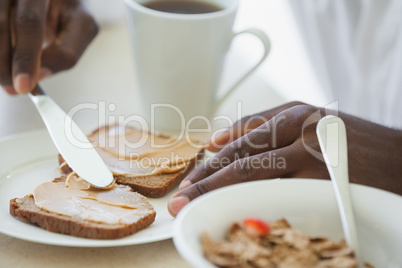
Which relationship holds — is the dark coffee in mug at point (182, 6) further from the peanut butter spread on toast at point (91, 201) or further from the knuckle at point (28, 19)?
the peanut butter spread on toast at point (91, 201)

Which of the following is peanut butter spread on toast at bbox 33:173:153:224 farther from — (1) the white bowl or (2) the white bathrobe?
(2) the white bathrobe

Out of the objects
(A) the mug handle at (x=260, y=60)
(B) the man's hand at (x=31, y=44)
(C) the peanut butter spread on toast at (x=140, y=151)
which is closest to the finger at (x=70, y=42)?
(B) the man's hand at (x=31, y=44)

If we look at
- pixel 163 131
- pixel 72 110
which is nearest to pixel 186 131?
pixel 163 131

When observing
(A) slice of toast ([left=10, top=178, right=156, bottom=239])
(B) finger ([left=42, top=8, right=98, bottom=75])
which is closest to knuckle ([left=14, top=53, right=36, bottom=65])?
(B) finger ([left=42, top=8, right=98, bottom=75])

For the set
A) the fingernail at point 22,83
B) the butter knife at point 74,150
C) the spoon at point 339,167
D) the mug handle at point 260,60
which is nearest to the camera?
the spoon at point 339,167

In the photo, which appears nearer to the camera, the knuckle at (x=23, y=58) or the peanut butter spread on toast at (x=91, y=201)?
the peanut butter spread on toast at (x=91, y=201)

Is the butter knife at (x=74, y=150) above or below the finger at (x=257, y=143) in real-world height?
below

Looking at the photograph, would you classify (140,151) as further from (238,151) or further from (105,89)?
(105,89)

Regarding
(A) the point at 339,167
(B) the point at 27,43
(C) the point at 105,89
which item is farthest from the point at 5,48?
(A) the point at 339,167
